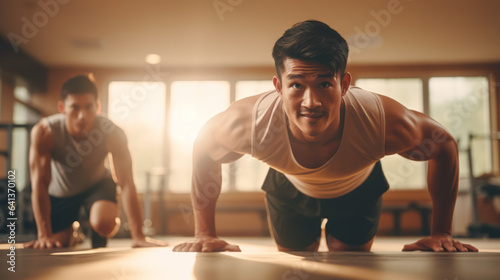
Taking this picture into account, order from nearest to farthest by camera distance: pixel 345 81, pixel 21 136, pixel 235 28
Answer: pixel 345 81, pixel 235 28, pixel 21 136

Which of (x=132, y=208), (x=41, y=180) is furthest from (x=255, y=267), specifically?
(x=41, y=180)

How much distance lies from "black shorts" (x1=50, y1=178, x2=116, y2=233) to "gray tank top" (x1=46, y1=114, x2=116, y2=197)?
0.02m

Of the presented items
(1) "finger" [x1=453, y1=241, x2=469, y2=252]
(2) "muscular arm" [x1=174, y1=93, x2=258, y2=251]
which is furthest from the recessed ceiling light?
(1) "finger" [x1=453, y1=241, x2=469, y2=252]

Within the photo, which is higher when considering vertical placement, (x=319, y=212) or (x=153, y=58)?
(x=153, y=58)

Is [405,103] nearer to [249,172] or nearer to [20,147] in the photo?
[249,172]

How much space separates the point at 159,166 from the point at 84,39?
1.53 meters

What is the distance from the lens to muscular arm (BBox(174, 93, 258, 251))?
117cm

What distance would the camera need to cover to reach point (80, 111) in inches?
64.6

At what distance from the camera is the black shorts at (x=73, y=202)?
187 cm

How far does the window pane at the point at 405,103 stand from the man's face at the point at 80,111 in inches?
133

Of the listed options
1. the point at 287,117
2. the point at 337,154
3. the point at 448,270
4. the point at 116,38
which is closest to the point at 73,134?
the point at 287,117

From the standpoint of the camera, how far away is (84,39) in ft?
13.6

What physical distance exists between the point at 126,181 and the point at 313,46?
3.17 feet

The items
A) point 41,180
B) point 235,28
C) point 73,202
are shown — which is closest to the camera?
point 41,180
